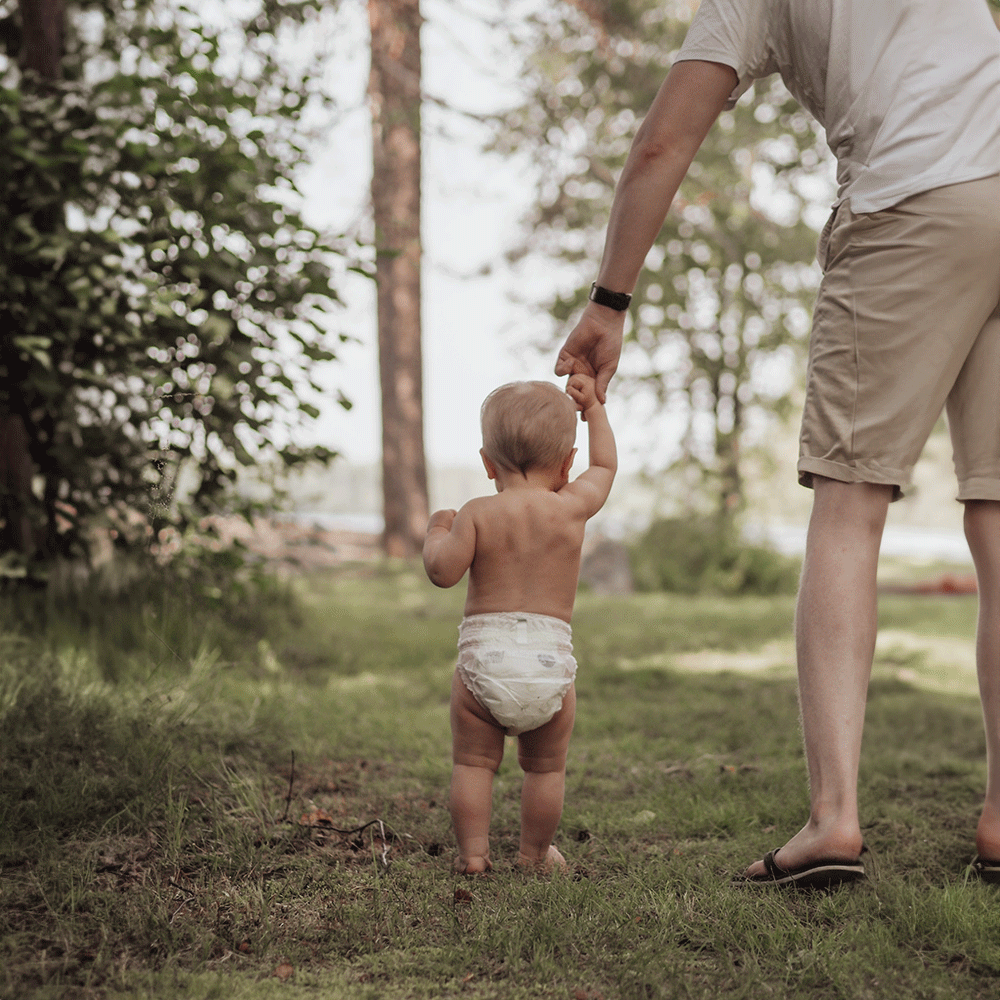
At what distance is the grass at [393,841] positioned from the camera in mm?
1628

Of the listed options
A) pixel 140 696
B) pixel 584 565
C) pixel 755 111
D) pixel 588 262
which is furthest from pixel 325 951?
pixel 588 262

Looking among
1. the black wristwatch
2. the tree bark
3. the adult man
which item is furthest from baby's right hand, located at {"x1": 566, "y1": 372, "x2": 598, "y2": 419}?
the tree bark

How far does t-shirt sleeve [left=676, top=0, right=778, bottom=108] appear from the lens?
2.19 meters

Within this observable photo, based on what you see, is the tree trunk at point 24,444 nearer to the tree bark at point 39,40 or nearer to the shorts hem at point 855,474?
the tree bark at point 39,40

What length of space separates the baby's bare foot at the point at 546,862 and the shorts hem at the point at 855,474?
104cm

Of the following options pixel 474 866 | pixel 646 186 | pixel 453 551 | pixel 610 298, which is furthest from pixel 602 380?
pixel 474 866

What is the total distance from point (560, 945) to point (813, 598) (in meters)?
0.93

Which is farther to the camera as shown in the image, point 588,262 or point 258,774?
point 588,262

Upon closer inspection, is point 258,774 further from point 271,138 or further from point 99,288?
point 271,138

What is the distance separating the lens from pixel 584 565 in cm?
1069

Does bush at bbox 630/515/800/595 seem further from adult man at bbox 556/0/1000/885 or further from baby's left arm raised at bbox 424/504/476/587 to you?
baby's left arm raised at bbox 424/504/476/587

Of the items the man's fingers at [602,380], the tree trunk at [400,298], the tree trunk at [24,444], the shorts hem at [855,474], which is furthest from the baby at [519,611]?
the tree trunk at [400,298]

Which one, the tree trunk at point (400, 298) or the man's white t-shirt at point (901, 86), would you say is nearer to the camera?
the man's white t-shirt at point (901, 86)

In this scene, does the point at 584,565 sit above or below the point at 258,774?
below
